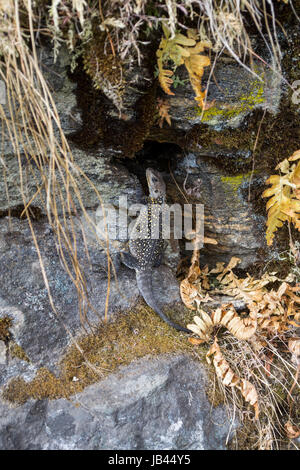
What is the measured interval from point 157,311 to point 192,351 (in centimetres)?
51

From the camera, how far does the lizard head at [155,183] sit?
415cm

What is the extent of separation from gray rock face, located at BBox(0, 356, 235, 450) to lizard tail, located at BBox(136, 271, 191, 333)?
1.76ft

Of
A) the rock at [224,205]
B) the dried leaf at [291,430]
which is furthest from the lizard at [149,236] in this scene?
the dried leaf at [291,430]

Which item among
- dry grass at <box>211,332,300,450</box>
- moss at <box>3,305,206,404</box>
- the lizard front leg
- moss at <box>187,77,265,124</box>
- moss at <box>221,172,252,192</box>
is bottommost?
dry grass at <box>211,332,300,450</box>

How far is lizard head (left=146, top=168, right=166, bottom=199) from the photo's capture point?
415 cm

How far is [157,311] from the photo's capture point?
3629 millimetres

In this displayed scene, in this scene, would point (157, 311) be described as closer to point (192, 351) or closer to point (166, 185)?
point (192, 351)

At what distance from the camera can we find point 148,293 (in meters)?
3.73

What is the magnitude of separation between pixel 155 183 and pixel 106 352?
1887mm

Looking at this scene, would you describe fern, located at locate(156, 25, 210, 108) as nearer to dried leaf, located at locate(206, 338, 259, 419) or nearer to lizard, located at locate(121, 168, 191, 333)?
lizard, located at locate(121, 168, 191, 333)

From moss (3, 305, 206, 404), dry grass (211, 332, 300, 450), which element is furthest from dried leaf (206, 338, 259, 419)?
moss (3, 305, 206, 404)

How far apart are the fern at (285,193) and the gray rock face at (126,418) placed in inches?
65.9

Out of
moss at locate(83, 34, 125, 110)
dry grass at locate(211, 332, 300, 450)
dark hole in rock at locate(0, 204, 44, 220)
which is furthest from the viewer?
dark hole in rock at locate(0, 204, 44, 220)

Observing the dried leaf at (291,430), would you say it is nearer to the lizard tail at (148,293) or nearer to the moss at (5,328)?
the lizard tail at (148,293)
